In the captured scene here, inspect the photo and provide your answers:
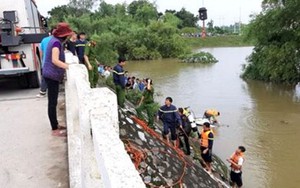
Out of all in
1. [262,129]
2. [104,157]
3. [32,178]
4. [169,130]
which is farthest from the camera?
[262,129]

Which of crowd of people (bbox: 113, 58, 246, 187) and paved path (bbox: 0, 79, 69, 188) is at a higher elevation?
paved path (bbox: 0, 79, 69, 188)

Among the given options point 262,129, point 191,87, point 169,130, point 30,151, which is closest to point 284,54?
point 191,87

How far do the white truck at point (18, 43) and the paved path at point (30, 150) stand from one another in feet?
4.83

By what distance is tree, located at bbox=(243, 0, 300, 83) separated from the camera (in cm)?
2636

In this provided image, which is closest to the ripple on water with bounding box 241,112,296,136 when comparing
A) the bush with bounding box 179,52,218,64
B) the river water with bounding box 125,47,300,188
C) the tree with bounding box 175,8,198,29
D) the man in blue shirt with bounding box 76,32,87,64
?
the river water with bounding box 125,47,300,188

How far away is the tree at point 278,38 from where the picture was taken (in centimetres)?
2636

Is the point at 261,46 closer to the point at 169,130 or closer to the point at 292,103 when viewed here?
the point at 292,103

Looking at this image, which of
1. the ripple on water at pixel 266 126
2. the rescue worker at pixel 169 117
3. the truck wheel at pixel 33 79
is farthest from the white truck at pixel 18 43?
the ripple on water at pixel 266 126

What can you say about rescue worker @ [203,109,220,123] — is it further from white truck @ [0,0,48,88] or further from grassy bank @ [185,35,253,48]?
grassy bank @ [185,35,253,48]

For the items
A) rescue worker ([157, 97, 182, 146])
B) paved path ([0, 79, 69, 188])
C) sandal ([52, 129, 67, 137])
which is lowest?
rescue worker ([157, 97, 182, 146])

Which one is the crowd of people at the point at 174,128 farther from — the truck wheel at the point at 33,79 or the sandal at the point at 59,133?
the sandal at the point at 59,133

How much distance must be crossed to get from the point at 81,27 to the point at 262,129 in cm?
4431

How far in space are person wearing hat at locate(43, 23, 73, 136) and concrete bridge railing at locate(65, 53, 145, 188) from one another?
50.7 inches

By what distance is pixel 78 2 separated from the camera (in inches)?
3211
